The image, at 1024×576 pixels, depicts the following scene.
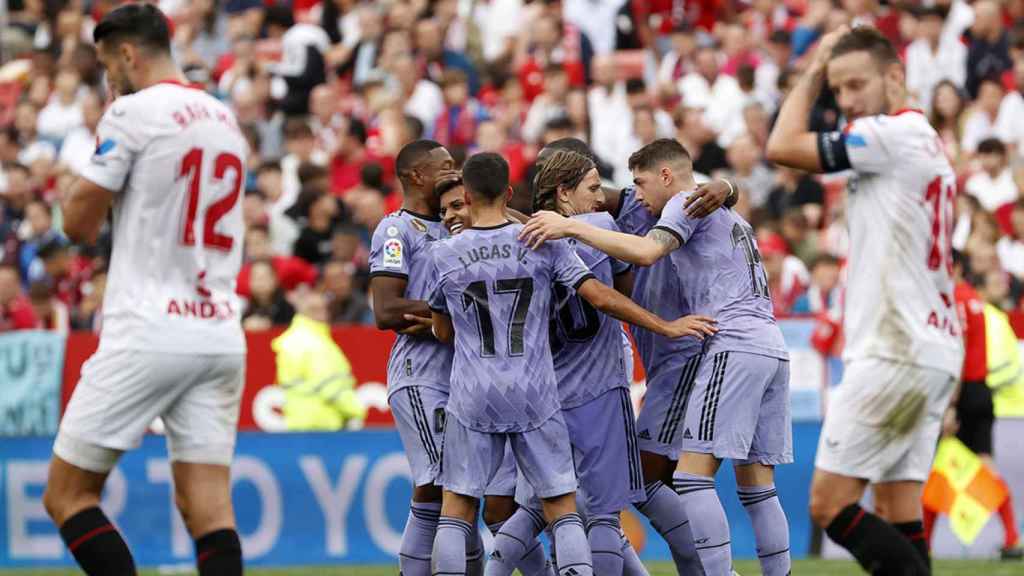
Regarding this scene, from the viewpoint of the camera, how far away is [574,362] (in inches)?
349

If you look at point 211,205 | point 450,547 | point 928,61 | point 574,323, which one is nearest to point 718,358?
point 574,323

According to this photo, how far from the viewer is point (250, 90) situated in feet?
68.2

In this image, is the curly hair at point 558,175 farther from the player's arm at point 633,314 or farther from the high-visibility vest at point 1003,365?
the high-visibility vest at point 1003,365

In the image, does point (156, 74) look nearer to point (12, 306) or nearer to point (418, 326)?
point (418, 326)

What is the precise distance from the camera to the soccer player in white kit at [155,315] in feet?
24.0

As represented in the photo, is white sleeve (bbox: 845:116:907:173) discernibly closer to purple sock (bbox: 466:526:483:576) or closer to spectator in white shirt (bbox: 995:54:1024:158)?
purple sock (bbox: 466:526:483:576)

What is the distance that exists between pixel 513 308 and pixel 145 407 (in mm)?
1847

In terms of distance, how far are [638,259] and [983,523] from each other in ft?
20.4

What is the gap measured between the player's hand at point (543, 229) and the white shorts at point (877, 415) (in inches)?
58.5

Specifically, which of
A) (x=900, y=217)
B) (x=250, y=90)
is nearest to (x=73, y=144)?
(x=250, y=90)

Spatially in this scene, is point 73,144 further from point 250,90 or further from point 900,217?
point 900,217

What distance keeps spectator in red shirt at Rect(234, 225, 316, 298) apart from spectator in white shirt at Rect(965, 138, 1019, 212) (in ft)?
20.9

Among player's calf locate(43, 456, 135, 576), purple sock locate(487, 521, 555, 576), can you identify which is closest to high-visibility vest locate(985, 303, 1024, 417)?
purple sock locate(487, 521, 555, 576)

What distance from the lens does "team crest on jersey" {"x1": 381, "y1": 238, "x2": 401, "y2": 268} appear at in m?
9.13
